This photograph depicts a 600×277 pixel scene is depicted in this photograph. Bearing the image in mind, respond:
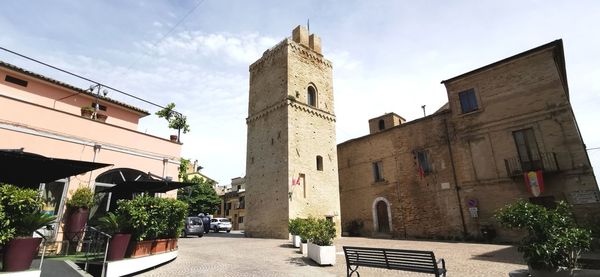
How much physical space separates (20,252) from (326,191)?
1714 centimetres

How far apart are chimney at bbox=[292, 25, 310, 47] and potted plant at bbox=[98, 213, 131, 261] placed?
1977cm

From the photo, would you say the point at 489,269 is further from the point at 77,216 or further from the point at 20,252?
the point at 77,216

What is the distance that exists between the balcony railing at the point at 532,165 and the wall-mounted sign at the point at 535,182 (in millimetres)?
316

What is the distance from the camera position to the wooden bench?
18.6 feet

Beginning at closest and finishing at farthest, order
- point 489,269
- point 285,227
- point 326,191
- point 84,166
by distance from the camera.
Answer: point 84,166 < point 489,269 < point 285,227 < point 326,191

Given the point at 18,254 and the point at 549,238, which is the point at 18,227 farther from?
the point at 549,238

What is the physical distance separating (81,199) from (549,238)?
1255 centimetres

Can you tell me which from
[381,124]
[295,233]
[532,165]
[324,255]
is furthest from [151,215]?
[381,124]

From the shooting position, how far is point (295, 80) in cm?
2152

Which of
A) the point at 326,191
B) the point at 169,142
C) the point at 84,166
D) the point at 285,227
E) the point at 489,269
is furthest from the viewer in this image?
the point at 326,191

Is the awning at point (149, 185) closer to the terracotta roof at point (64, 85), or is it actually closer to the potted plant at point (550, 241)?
the terracotta roof at point (64, 85)

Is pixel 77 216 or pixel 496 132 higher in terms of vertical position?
pixel 496 132

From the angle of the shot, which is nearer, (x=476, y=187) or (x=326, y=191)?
(x=476, y=187)

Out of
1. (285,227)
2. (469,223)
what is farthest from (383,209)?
(285,227)
